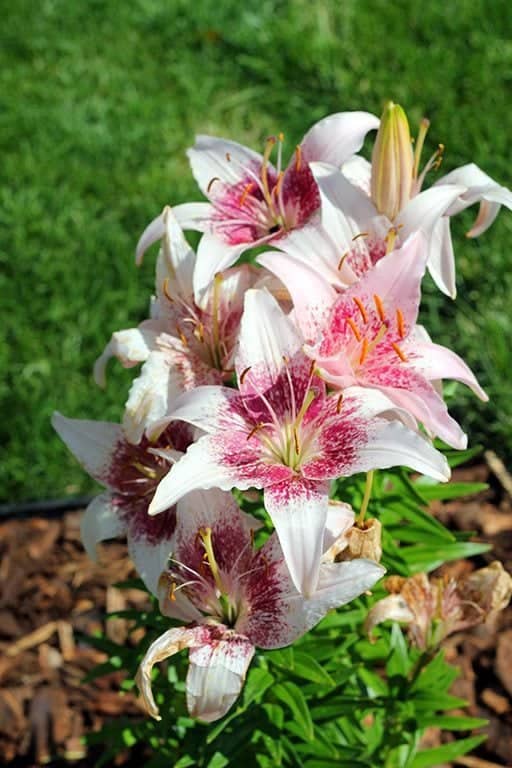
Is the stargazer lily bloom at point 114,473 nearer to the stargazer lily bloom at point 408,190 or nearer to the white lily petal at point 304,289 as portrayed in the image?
the white lily petal at point 304,289

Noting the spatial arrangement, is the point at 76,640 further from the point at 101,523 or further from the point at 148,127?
the point at 148,127

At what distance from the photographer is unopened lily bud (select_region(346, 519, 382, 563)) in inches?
46.4

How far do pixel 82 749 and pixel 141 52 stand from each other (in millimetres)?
2734

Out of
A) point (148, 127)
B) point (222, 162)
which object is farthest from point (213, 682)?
point (148, 127)

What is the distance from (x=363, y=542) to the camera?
1.18m

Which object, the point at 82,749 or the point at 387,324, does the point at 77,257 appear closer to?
the point at 82,749

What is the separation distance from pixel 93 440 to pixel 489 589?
1.85 feet

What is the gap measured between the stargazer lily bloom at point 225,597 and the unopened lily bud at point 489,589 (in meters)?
0.37

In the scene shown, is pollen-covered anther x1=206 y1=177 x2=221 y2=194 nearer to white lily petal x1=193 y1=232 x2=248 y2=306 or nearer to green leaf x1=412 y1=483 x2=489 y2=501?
white lily petal x1=193 y1=232 x2=248 y2=306

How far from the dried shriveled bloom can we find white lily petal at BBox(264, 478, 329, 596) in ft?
1.24

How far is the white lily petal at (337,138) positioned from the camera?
135cm

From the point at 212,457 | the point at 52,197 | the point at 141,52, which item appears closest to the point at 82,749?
the point at 212,457

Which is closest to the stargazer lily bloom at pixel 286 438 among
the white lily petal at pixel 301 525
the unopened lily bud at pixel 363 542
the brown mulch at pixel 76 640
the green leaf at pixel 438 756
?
the white lily petal at pixel 301 525

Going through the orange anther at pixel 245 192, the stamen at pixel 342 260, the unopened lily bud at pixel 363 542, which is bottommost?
the unopened lily bud at pixel 363 542
